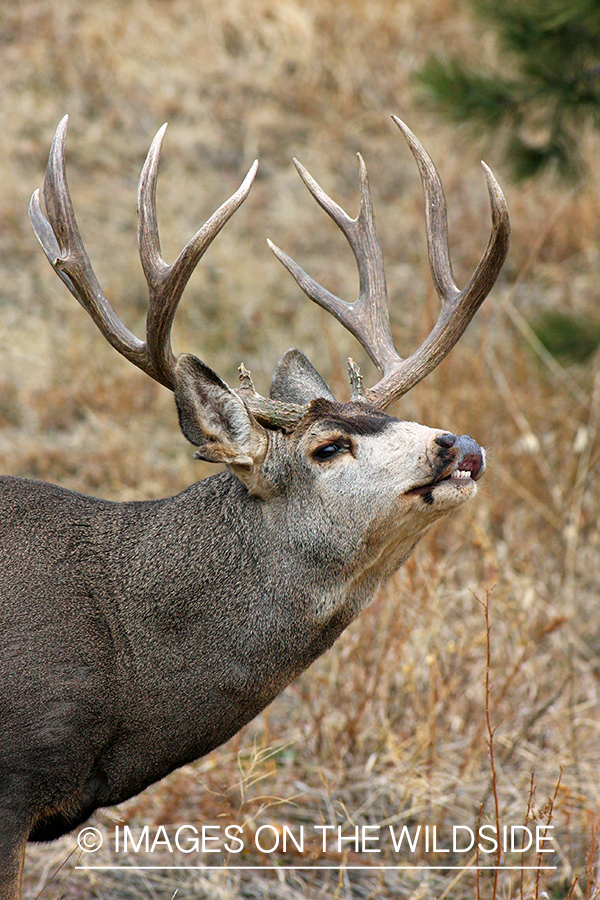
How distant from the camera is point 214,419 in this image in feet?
10.0

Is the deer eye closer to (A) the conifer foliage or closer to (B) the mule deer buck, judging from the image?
(B) the mule deer buck

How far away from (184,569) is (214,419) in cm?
47

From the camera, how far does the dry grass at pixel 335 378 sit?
14.4 ft

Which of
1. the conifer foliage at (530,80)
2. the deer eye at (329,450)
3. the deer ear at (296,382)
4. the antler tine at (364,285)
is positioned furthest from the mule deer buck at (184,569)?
the conifer foliage at (530,80)

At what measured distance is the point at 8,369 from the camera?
840 cm

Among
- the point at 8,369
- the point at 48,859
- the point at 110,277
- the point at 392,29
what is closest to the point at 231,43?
the point at 392,29

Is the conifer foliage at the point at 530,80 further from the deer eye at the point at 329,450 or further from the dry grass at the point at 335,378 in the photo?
the deer eye at the point at 329,450

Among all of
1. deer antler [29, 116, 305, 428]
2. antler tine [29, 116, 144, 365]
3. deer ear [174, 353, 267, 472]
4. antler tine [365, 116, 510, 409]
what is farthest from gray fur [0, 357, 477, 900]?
antler tine [29, 116, 144, 365]

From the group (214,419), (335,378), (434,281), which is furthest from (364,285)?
(335,378)

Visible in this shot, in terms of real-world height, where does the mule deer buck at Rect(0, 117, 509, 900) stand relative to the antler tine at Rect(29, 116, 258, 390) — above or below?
below

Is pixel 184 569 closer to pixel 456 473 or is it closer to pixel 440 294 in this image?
pixel 456 473

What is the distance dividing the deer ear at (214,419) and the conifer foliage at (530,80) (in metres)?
4.13

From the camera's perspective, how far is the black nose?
9.70 ft

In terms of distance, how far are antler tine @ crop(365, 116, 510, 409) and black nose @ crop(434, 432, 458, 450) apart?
0.51 metres
